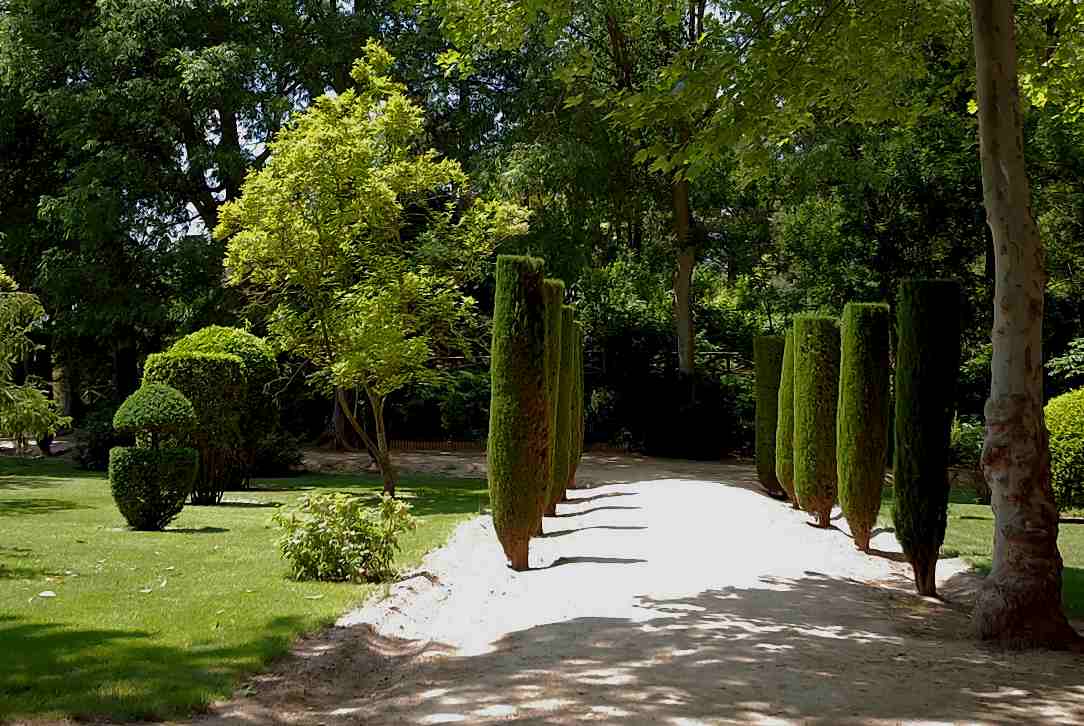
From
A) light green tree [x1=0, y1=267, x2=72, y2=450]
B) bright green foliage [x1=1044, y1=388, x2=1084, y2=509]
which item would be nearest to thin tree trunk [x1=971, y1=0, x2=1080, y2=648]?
bright green foliage [x1=1044, y1=388, x2=1084, y2=509]

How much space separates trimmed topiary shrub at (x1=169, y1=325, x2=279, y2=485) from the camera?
63.5ft

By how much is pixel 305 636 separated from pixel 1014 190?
6.72m

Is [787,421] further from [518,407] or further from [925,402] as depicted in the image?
[925,402]

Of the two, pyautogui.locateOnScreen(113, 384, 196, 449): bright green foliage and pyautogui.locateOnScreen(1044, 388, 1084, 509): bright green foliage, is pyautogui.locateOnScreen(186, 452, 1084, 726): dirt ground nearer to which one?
pyautogui.locateOnScreen(113, 384, 196, 449): bright green foliage

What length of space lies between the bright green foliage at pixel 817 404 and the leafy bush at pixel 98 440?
17591 millimetres

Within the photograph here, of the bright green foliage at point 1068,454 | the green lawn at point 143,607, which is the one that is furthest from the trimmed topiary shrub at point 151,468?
the bright green foliage at point 1068,454

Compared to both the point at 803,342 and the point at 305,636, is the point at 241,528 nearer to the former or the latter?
the point at 305,636

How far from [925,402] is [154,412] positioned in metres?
10.1

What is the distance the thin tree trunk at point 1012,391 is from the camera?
7723mm

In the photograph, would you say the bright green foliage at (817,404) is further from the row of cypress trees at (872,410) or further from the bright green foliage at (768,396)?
the bright green foliage at (768,396)

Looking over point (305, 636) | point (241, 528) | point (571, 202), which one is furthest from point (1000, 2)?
point (571, 202)

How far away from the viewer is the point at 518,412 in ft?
35.4

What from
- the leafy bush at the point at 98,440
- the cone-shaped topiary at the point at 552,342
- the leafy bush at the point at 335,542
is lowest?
the leafy bush at the point at 335,542

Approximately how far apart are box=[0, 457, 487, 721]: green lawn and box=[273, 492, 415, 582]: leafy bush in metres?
0.30
